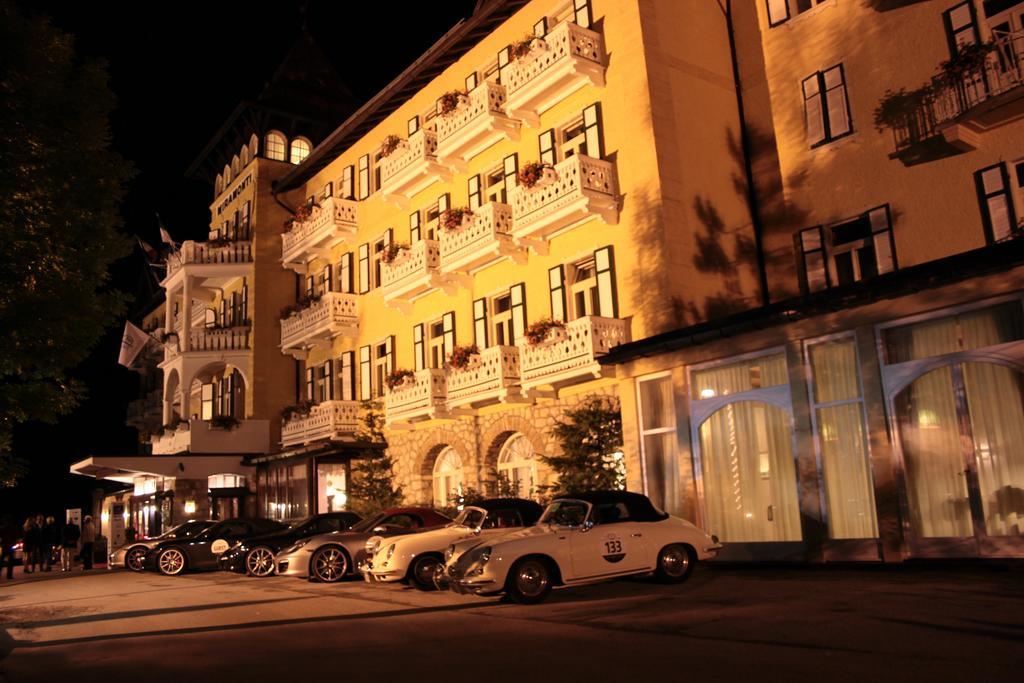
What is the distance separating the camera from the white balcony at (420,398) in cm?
2472

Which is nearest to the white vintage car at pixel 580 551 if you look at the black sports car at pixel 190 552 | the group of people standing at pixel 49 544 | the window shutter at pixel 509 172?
the black sports car at pixel 190 552

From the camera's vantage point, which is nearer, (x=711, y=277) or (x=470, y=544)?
(x=470, y=544)

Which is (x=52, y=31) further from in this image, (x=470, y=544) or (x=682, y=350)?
(x=682, y=350)

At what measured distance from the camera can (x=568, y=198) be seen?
20.4 metres

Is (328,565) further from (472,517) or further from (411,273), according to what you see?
(411,273)

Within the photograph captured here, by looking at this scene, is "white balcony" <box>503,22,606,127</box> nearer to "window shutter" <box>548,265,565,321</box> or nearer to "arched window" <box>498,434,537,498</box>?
"window shutter" <box>548,265,565,321</box>

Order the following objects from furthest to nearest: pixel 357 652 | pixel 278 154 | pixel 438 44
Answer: pixel 278 154
pixel 438 44
pixel 357 652

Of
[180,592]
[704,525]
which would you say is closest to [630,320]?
[704,525]

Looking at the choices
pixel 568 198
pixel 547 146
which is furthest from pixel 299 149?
pixel 568 198

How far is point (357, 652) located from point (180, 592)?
33.7ft

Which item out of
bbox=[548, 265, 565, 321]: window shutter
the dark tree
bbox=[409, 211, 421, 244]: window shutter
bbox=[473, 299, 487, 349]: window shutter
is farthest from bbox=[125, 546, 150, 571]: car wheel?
bbox=[548, 265, 565, 321]: window shutter

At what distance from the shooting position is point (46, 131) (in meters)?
13.1

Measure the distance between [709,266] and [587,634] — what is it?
1248 cm

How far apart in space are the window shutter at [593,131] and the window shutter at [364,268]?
1176 cm
